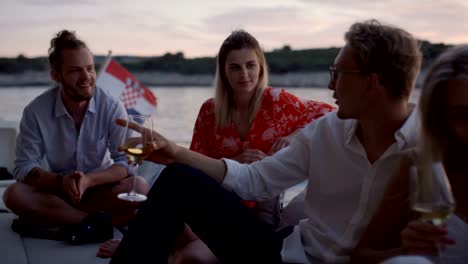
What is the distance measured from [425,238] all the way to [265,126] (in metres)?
1.89

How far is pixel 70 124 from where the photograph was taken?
371 centimetres

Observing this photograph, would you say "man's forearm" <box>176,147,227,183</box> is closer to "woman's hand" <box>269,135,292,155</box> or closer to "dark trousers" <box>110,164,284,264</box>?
"dark trousers" <box>110,164,284,264</box>

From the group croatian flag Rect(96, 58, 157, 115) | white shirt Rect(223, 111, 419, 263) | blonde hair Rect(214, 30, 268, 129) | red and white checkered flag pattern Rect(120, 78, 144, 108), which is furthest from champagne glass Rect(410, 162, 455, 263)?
red and white checkered flag pattern Rect(120, 78, 144, 108)

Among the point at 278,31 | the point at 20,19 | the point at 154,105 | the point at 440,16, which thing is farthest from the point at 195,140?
the point at 20,19

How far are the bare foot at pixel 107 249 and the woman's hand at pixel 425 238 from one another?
73.7 inches

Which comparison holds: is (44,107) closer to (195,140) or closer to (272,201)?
(195,140)

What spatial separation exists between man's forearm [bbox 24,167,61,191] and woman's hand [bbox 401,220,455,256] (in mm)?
2436

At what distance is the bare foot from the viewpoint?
3.08m

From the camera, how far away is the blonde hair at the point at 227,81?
133 inches

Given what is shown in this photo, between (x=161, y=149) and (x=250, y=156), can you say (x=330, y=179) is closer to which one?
(x=161, y=149)

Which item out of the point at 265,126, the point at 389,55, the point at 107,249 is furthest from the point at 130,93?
the point at 389,55

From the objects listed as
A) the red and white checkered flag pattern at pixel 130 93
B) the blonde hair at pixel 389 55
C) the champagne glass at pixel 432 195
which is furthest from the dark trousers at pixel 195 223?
the red and white checkered flag pattern at pixel 130 93

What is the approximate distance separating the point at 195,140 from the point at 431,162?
6.62 ft

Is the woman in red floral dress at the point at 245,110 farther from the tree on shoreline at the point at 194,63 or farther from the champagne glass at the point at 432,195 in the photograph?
the tree on shoreline at the point at 194,63
